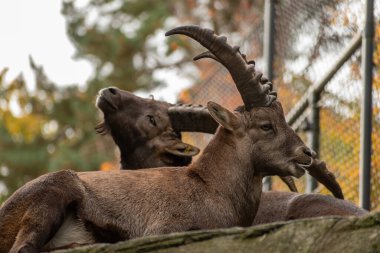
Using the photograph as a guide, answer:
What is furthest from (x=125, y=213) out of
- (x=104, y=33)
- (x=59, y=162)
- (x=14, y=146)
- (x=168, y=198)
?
(x=104, y=33)

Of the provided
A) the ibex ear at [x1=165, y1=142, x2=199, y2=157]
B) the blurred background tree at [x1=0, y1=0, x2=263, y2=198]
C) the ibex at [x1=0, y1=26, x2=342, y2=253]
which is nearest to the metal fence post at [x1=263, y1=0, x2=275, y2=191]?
the ibex ear at [x1=165, y1=142, x2=199, y2=157]

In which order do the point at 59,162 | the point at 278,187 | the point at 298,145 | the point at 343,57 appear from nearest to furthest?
1. the point at 298,145
2. the point at 343,57
3. the point at 278,187
4. the point at 59,162

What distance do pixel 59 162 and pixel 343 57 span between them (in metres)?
19.2

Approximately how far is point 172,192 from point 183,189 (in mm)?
113

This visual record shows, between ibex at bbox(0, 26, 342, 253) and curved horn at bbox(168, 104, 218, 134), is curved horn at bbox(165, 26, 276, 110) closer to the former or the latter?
ibex at bbox(0, 26, 342, 253)

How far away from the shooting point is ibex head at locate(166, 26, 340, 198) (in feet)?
32.9

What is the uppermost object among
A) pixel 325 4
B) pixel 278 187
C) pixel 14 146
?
pixel 325 4

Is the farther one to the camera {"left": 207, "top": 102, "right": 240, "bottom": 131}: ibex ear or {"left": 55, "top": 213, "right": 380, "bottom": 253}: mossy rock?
{"left": 207, "top": 102, "right": 240, "bottom": 131}: ibex ear

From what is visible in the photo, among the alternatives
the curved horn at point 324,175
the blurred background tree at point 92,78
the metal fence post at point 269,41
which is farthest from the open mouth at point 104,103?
the blurred background tree at point 92,78

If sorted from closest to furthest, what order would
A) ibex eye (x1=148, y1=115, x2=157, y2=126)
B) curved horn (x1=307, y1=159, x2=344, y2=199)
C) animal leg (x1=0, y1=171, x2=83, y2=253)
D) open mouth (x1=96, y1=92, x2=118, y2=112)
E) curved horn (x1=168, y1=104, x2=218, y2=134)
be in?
animal leg (x1=0, y1=171, x2=83, y2=253) → curved horn (x1=307, y1=159, x2=344, y2=199) → open mouth (x1=96, y1=92, x2=118, y2=112) → curved horn (x1=168, y1=104, x2=218, y2=134) → ibex eye (x1=148, y1=115, x2=157, y2=126)

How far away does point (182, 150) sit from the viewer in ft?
37.8

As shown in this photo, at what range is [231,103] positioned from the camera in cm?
1570

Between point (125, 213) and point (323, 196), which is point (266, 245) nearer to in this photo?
point (125, 213)

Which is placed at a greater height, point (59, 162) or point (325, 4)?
point (325, 4)
